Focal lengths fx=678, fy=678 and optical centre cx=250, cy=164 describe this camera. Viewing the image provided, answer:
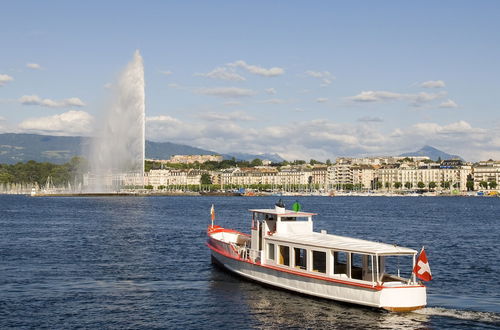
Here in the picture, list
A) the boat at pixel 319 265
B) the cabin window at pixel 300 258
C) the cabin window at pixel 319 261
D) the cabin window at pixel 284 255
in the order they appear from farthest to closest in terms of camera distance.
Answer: the cabin window at pixel 284 255 < the cabin window at pixel 300 258 < the cabin window at pixel 319 261 < the boat at pixel 319 265

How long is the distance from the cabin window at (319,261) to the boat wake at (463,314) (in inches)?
174

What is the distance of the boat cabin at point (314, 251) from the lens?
975 inches

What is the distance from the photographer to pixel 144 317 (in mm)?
24422

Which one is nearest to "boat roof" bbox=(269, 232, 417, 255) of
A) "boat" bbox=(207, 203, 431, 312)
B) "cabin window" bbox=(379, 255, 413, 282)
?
"boat" bbox=(207, 203, 431, 312)

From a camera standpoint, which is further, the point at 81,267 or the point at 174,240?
the point at 174,240

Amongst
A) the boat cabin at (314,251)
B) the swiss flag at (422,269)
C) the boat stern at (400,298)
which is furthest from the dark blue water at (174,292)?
the swiss flag at (422,269)

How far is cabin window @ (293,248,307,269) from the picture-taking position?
27995 mm

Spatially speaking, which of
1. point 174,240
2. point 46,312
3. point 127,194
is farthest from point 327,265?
point 127,194

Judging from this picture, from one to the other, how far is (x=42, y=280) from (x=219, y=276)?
818cm

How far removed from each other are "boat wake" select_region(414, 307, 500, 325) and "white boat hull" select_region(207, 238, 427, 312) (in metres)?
0.73

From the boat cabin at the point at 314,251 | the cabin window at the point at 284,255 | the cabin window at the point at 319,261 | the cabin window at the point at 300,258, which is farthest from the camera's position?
the cabin window at the point at 284,255

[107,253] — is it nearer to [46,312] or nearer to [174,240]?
[174,240]

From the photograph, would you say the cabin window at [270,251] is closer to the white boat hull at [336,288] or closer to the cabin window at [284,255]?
the white boat hull at [336,288]

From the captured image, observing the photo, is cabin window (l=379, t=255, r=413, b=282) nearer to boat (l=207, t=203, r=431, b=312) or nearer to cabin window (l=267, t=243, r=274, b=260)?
boat (l=207, t=203, r=431, b=312)
